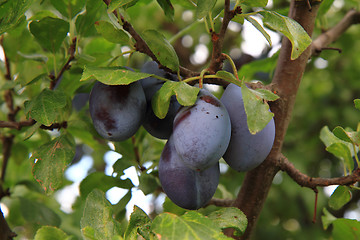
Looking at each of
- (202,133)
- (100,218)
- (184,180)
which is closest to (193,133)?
(202,133)

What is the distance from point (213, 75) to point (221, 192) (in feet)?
1.93

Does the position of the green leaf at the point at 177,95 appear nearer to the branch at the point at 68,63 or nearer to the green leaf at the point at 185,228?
the green leaf at the point at 185,228

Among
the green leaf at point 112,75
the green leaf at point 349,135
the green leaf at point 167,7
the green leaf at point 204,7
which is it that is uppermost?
the green leaf at point 204,7

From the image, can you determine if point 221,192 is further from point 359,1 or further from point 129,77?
point 359,1

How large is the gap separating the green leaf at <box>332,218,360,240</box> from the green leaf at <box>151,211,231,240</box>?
465 millimetres

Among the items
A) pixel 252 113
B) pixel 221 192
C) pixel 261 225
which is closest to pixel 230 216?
pixel 252 113

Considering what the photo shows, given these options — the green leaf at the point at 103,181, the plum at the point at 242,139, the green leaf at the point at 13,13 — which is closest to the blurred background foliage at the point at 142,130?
the green leaf at the point at 103,181

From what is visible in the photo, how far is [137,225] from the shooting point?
754mm

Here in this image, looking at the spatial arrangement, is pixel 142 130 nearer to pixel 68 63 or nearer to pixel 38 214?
pixel 68 63

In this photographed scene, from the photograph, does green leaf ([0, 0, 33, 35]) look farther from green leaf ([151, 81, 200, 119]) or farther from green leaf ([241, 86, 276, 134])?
green leaf ([241, 86, 276, 134])

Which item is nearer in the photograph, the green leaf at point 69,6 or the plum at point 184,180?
the plum at point 184,180

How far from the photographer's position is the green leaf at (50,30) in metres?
0.95

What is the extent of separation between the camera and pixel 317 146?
2637 mm

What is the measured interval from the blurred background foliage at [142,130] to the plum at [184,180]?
246mm
